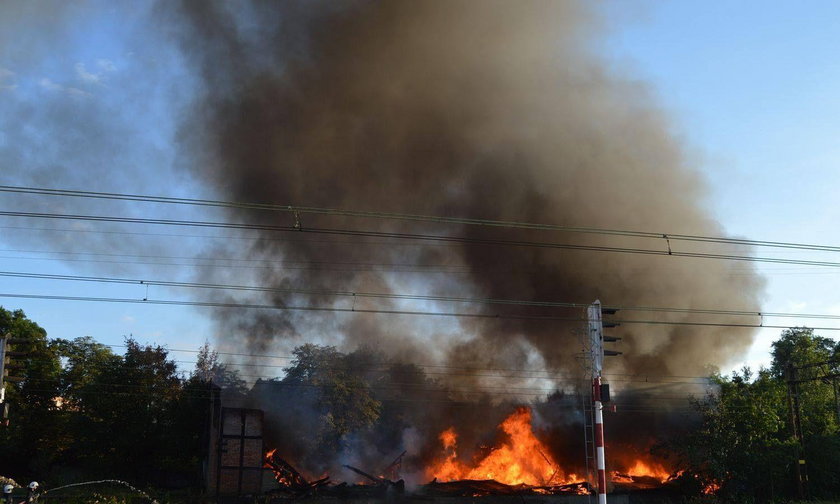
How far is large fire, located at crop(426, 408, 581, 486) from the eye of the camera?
40.4 meters

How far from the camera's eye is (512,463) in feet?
134

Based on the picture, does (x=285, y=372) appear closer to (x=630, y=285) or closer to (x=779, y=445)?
(x=630, y=285)

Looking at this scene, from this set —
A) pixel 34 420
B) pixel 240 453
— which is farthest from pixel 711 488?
pixel 34 420

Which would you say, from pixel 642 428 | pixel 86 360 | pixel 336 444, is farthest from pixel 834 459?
pixel 86 360

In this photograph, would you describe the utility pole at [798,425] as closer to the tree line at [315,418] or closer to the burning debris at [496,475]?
the tree line at [315,418]

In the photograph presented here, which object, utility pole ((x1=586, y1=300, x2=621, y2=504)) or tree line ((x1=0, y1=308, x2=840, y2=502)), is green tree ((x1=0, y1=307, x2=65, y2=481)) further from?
utility pole ((x1=586, y1=300, x2=621, y2=504))

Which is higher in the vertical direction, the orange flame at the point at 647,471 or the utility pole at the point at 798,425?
the utility pole at the point at 798,425

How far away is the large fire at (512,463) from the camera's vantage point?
1591 inches

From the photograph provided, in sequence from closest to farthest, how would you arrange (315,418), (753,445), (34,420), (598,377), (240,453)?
1. (598,377)
2. (753,445)
3. (240,453)
4. (315,418)
5. (34,420)

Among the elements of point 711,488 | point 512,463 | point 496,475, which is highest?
point 512,463

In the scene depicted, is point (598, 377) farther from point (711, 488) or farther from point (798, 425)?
point (798, 425)

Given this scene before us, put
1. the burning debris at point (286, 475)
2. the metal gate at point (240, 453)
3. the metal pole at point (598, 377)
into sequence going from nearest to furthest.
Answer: the metal pole at point (598, 377) < the metal gate at point (240, 453) < the burning debris at point (286, 475)

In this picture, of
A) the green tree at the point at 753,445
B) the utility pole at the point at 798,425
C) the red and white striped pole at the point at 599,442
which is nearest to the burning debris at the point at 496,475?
the green tree at the point at 753,445

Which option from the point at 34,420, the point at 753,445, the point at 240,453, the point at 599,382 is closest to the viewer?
the point at 599,382
